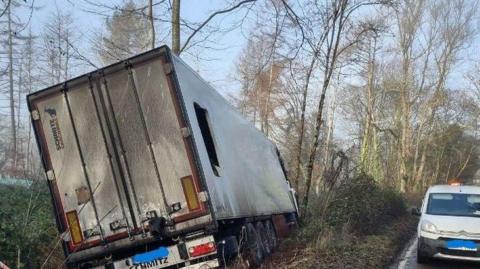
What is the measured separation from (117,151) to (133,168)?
328 millimetres

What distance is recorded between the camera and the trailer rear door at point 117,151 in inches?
272

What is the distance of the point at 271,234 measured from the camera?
1184cm

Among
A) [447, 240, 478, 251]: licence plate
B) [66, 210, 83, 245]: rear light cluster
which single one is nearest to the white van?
[447, 240, 478, 251]: licence plate

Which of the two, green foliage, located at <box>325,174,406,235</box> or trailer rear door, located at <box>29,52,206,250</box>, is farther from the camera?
green foliage, located at <box>325,174,406,235</box>

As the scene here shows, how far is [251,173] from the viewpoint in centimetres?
1045

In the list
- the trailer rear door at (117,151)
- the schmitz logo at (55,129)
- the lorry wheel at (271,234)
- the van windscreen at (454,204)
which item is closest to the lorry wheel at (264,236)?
the lorry wheel at (271,234)

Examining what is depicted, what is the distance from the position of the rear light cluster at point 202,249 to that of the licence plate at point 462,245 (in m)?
4.91

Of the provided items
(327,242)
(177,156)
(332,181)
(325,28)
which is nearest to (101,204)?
(177,156)

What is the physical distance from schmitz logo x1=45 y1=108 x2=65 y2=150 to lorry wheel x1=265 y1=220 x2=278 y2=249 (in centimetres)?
532

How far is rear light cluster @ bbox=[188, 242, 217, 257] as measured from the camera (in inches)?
277

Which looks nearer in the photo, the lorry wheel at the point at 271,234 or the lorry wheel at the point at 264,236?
the lorry wheel at the point at 264,236

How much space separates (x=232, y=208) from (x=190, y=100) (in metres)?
1.76

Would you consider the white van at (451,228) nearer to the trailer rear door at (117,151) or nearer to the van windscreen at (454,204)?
the van windscreen at (454,204)

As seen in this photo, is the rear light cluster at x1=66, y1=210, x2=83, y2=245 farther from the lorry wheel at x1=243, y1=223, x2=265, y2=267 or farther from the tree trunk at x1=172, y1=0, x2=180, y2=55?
the tree trunk at x1=172, y1=0, x2=180, y2=55
